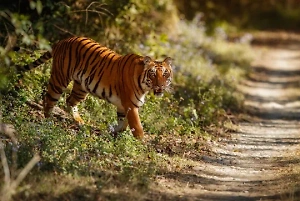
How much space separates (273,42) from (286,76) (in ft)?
28.7

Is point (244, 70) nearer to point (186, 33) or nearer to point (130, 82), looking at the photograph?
point (186, 33)

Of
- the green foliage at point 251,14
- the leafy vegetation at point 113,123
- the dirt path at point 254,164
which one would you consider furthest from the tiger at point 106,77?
the green foliage at point 251,14

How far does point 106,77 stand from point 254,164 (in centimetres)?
236

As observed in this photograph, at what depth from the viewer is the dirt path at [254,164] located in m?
8.20

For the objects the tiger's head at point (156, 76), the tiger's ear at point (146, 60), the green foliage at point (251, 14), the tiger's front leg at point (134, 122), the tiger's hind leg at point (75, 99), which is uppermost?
the tiger's ear at point (146, 60)

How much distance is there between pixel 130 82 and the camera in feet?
31.6

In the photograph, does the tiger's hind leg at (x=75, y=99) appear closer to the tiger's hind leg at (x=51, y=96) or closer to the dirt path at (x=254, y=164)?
the tiger's hind leg at (x=51, y=96)

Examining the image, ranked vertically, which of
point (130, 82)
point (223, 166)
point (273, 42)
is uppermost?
point (130, 82)

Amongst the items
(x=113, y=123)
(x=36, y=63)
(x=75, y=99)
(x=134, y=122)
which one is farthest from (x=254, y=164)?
(x=36, y=63)

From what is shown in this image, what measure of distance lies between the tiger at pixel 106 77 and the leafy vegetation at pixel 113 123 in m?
0.27

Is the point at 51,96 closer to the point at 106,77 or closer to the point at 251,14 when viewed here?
the point at 106,77

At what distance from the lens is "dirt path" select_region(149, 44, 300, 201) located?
8.20 meters

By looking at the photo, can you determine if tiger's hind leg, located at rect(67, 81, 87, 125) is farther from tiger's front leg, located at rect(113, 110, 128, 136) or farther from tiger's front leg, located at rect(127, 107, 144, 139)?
tiger's front leg, located at rect(127, 107, 144, 139)

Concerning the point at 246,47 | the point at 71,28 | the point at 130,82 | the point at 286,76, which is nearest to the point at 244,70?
the point at 286,76
